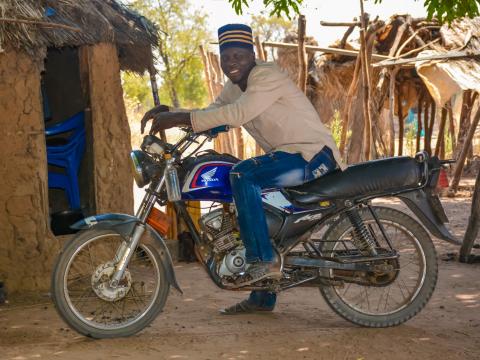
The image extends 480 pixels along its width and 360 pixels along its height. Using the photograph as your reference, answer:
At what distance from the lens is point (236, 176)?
4.49m

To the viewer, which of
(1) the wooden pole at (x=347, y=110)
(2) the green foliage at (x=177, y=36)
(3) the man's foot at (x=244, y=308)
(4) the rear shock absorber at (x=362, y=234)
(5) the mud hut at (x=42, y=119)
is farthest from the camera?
(2) the green foliage at (x=177, y=36)

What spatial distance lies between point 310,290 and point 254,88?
2130 mm

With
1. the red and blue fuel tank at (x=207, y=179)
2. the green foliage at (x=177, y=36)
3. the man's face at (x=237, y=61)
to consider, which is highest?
the green foliage at (x=177, y=36)

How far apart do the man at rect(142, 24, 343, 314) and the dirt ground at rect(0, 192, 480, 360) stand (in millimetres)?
434

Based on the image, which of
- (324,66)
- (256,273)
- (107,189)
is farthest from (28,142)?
(324,66)

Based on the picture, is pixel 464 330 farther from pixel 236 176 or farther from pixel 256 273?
pixel 236 176

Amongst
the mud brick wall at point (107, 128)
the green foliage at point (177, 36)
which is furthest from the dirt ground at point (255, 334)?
the green foliage at point (177, 36)

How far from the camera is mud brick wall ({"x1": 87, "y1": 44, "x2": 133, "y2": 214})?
22.5ft

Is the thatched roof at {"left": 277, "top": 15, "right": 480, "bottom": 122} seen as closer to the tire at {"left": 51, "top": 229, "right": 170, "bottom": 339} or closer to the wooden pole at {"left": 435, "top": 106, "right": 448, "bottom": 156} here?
the wooden pole at {"left": 435, "top": 106, "right": 448, "bottom": 156}

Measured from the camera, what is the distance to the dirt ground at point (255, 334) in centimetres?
430

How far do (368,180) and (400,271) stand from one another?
617mm

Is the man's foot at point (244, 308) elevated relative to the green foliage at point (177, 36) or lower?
lower

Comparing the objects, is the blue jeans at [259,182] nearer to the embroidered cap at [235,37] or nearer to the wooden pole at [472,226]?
the embroidered cap at [235,37]

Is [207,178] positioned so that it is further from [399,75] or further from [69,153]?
[399,75]
